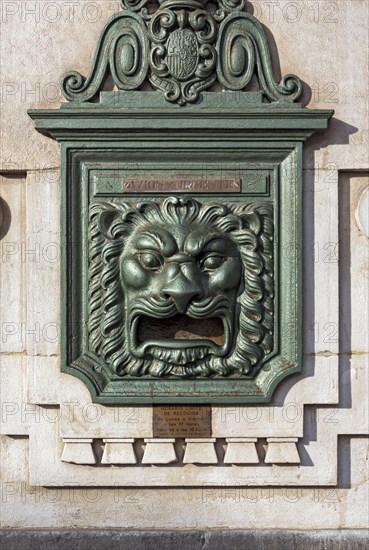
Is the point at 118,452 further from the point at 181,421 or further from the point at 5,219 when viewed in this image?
the point at 5,219

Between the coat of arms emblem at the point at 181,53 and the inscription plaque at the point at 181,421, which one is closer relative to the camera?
the coat of arms emblem at the point at 181,53

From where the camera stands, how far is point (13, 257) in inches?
220

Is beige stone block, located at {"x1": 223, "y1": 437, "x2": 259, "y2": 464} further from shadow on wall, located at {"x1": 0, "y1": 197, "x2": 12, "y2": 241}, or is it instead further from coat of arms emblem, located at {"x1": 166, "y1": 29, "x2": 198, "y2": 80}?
coat of arms emblem, located at {"x1": 166, "y1": 29, "x2": 198, "y2": 80}

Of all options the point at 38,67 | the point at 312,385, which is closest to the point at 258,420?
the point at 312,385

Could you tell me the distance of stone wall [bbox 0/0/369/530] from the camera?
551 centimetres

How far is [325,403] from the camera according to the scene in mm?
5527

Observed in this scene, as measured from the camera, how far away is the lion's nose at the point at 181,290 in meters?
5.27

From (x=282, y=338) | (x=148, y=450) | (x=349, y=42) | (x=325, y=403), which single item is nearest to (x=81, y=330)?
(x=148, y=450)

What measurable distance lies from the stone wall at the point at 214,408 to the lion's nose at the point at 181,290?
28.2 inches

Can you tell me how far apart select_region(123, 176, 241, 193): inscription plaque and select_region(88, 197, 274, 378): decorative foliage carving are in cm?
8

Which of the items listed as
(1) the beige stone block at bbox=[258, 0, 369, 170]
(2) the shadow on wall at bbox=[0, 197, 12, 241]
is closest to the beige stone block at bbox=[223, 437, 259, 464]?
(1) the beige stone block at bbox=[258, 0, 369, 170]

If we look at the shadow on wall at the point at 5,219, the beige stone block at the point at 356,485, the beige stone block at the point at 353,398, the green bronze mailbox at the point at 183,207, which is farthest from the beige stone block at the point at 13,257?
the beige stone block at the point at 356,485

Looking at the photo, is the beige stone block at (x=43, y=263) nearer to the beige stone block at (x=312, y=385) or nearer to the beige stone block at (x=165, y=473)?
the beige stone block at (x=165, y=473)

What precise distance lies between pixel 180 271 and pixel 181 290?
0.43 feet
